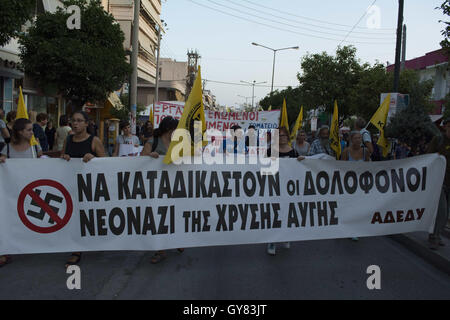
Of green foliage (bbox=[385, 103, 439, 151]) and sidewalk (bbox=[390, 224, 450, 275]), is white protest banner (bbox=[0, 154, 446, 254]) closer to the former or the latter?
sidewalk (bbox=[390, 224, 450, 275])

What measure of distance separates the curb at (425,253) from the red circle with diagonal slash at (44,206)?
169 inches

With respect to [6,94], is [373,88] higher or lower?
higher

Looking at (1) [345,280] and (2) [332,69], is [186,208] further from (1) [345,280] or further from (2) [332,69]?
(2) [332,69]

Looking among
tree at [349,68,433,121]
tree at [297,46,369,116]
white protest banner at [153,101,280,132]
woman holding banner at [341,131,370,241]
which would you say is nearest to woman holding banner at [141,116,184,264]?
woman holding banner at [341,131,370,241]

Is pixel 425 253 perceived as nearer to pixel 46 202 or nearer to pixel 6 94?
pixel 46 202

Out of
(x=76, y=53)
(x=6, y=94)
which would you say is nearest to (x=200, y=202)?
(x=76, y=53)

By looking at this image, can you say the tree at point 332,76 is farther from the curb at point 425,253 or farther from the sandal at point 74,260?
the sandal at point 74,260

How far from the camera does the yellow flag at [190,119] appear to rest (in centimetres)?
463

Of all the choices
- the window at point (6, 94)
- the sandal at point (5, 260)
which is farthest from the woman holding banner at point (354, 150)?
the window at point (6, 94)

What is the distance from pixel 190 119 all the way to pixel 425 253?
11.6 feet

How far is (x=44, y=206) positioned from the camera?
14.9 feet
